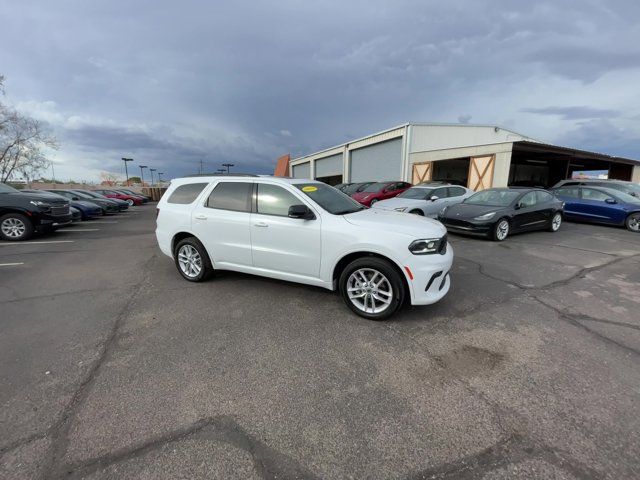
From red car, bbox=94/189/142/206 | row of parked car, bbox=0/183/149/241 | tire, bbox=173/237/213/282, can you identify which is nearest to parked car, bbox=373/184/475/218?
tire, bbox=173/237/213/282

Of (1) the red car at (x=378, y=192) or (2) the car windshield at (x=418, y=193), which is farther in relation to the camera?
(1) the red car at (x=378, y=192)

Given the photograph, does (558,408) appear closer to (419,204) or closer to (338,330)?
(338,330)

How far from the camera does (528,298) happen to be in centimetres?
428

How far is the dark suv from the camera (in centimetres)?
859

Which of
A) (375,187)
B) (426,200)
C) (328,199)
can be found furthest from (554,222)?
(328,199)

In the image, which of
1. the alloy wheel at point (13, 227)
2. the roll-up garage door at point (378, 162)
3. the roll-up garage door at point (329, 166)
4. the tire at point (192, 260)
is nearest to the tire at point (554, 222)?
the tire at point (192, 260)

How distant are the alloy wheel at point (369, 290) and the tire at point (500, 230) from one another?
227 inches

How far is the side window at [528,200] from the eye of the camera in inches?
332

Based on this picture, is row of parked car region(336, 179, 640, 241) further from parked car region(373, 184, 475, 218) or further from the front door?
the front door

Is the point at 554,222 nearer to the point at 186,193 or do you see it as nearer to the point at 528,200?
the point at 528,200

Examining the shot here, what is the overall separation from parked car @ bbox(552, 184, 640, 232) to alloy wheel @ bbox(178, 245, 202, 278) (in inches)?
522

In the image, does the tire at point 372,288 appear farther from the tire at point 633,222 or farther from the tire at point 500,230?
the tire at point 633,222

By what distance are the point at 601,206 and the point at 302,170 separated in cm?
3829

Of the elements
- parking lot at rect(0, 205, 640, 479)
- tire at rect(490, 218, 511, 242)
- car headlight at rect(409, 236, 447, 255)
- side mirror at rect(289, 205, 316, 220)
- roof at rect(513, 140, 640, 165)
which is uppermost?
roof at rect(513, 140, 640, 165)
